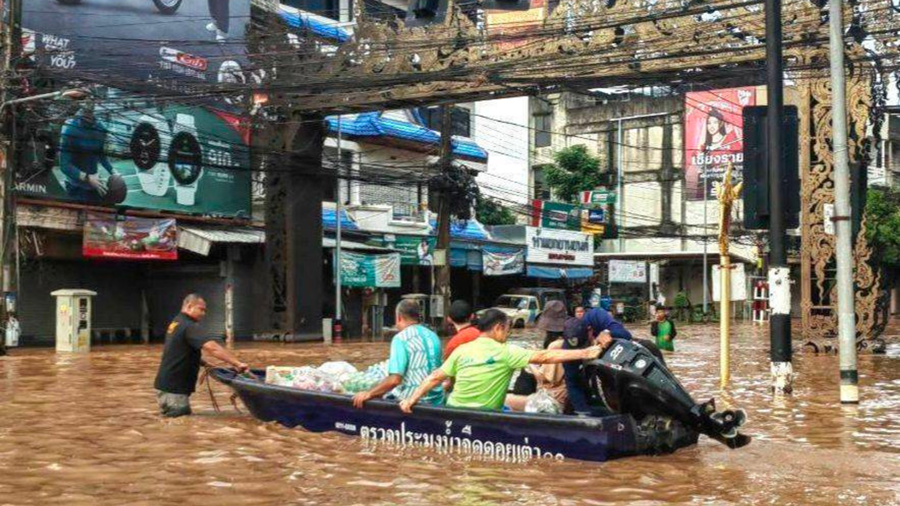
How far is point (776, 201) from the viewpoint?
1351 centimetres

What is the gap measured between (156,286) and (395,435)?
78.0ft

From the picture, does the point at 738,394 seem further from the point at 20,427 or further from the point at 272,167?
the point at 272,167

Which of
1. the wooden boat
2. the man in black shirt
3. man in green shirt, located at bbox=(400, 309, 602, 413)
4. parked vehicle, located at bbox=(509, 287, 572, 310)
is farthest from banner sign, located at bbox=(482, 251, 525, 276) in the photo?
man in green shirt, located at bbox=(400, 309, 602, 413)

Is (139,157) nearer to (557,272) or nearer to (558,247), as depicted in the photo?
(558,247)

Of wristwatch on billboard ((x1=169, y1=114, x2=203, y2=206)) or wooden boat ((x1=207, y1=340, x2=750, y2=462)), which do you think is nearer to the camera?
wooden boat ((x1=207, y1=340, x2=750, y2=462))

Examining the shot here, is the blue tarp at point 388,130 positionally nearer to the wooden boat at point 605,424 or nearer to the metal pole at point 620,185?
the metal pole at point 620,185

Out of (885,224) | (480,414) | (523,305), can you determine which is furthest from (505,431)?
(885,224)

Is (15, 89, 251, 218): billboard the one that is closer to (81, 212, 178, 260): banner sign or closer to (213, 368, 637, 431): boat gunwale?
(81, 212, 178, 260): banner sign

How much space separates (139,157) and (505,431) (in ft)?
71.9

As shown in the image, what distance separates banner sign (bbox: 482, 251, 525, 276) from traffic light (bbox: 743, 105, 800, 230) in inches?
1075

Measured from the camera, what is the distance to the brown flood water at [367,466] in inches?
313

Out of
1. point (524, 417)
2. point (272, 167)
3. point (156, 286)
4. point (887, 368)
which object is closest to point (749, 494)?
point (524, 417)

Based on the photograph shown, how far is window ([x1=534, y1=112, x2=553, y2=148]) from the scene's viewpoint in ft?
203

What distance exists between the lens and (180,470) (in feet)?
29.3
